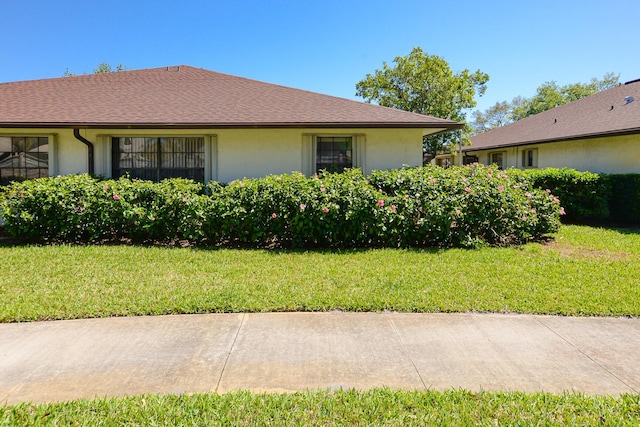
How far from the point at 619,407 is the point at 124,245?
26.8 ft

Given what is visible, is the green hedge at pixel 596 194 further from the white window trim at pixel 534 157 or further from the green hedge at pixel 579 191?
the white window trim at pixel 534 157

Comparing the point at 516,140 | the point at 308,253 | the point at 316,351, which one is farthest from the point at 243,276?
the point at 516,140

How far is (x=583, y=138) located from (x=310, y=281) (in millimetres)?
13344

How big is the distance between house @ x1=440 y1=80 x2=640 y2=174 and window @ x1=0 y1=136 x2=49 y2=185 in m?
16.8

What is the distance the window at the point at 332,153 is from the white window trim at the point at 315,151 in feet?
0.41

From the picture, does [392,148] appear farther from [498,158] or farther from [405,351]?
[498,158]

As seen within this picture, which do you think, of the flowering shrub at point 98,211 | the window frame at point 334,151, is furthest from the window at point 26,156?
the window frame at point 334,151

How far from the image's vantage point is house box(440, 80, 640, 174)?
13.4m

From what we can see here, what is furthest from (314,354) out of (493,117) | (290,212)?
(493,117)

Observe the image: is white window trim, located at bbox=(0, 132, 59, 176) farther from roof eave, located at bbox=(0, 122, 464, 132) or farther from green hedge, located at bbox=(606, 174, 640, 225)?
green hedge, located at bbox=(606, 174, 640, 225)

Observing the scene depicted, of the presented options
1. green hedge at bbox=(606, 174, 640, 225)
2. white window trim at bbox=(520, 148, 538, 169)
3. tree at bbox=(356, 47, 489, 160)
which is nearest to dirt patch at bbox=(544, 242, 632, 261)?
green hedge at bbox=(606, 174, 640, 225)

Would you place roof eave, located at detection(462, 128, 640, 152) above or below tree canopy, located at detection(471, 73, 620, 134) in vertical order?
below

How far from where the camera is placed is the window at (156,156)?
431 inches

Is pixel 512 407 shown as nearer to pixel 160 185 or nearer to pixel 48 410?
pixel 48 410
